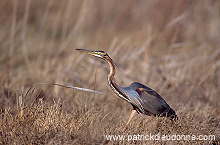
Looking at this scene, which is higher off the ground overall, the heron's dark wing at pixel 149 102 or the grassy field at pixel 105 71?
the heron's dark wing at pixel 149 102

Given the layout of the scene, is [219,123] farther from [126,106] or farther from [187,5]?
[187,5]

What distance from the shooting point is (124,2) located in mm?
8875

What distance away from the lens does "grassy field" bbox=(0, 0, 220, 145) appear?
2886 mm

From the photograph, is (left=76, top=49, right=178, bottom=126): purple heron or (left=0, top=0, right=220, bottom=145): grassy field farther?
(left=76, top=49, right=178, bottom=126): purple heron

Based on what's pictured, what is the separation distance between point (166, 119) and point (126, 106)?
1169 mm

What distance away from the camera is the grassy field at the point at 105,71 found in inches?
114

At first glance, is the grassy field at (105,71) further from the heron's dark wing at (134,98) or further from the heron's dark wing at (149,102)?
the heron's dark wing at (134,98)

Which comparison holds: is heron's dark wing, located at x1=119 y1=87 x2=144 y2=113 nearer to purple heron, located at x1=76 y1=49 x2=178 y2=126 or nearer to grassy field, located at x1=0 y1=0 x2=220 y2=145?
purple heron, located at x1=76 y1=49 x2=178 y2=126

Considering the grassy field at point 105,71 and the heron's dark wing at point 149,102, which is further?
the heron's dark wing at point 149,102

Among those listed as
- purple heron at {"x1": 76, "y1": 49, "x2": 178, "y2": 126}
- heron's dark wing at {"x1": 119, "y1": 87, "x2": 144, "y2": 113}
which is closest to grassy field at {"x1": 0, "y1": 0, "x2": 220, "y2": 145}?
purple heron at {"x1": 76, "y1": 49, "x2": 178, "y2": 126}

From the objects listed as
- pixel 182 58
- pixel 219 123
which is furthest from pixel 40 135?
pixel 182 58

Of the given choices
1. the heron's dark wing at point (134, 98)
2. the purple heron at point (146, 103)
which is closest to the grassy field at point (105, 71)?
the purple heron at point (146, 103)

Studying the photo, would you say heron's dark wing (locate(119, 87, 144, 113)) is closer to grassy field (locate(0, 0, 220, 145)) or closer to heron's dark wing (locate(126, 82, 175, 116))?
heron's dark wing (locate(126, 82, 175, 116))

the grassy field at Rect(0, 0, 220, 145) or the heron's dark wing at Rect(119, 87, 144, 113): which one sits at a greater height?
the heron's dark wing at Rect(119, 87, 144, 113)
